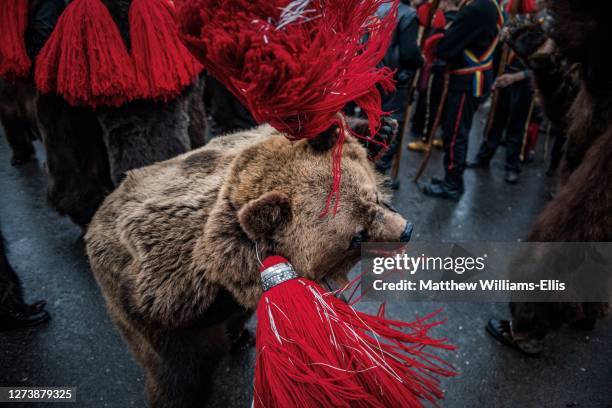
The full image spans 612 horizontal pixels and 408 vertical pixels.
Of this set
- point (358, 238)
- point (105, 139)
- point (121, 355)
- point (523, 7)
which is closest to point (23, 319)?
point (121, 355)

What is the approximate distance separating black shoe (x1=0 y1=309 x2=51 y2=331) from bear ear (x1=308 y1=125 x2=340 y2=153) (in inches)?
100

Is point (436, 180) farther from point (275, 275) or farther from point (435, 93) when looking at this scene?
point (275, 275)

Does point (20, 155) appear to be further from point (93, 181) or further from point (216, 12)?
point (216, 12)

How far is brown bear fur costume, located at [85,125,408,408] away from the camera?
1.19m

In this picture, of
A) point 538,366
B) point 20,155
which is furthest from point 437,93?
point 20,155

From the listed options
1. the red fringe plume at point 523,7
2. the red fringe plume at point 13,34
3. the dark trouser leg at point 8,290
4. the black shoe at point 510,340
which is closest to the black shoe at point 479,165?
the red fringe plume at point 523,7

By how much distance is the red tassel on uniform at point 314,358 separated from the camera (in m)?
1.07

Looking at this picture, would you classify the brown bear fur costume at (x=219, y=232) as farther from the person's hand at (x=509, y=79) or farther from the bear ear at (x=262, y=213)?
the person's hand at (x=509, y=79)

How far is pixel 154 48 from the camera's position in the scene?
6.30 feet

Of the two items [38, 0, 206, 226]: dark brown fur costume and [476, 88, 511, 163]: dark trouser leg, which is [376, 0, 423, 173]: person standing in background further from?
[38, 0, 206, 226]: dark brown fur costume

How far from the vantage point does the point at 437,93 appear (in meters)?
4.79

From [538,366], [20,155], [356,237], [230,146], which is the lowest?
[538,366]

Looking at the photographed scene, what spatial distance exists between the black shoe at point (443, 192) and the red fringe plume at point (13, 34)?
403 cm

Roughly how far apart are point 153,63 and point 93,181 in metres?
1.22
